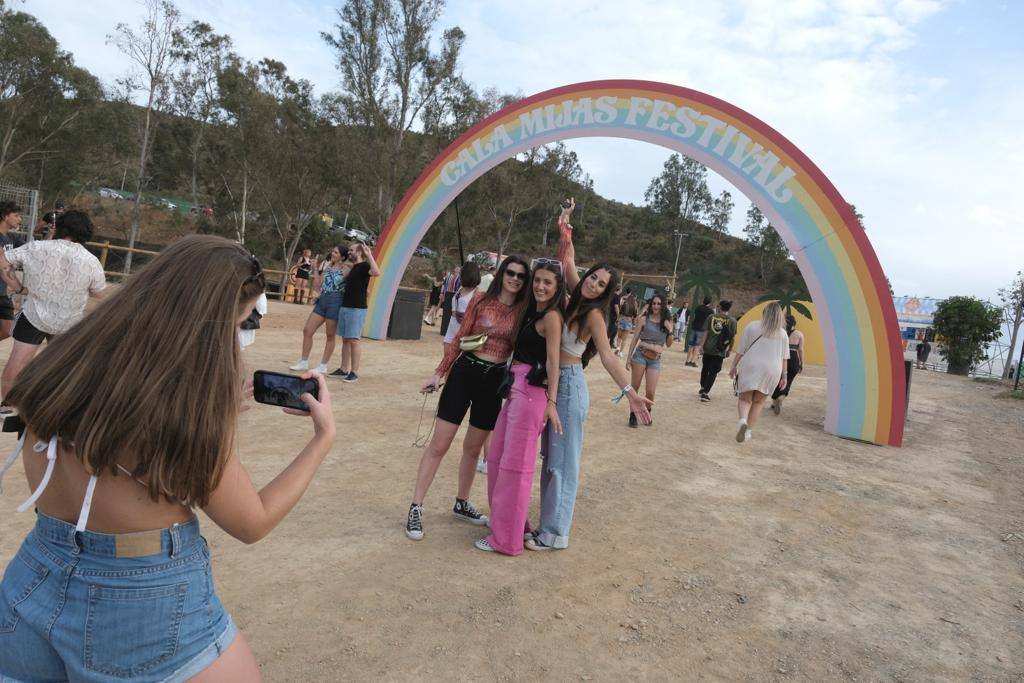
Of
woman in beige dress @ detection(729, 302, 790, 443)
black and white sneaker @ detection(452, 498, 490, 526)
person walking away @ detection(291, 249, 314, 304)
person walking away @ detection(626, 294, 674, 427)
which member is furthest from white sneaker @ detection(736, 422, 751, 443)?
person walking away @ detection(291, 249, 314, 304)

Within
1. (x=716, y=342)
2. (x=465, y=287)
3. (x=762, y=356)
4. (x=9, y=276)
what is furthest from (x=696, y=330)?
(x=9, y=276)

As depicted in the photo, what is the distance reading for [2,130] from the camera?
2514 cm

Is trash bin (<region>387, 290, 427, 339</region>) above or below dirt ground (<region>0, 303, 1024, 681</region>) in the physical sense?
above


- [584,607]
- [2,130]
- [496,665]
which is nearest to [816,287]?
[584,607]

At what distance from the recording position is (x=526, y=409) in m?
3.51

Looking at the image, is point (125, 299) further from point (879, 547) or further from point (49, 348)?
point (879, 547)

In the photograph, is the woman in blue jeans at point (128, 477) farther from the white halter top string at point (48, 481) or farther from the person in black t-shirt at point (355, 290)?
the person in black t-shirt at point (355, 290)

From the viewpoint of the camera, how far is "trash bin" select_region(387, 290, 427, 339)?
1257 cm

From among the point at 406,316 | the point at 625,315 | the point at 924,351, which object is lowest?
the point at 406,316

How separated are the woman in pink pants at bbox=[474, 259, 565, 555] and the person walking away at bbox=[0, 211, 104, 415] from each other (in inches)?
110

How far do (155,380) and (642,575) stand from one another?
3004 millimetres

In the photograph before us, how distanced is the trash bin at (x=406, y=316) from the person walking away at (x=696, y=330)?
578 cm

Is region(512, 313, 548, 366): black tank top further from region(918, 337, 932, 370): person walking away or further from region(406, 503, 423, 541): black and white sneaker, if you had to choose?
region(918, 337, 932, 370): person walking away

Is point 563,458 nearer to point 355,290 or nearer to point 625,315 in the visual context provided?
point 355,290
